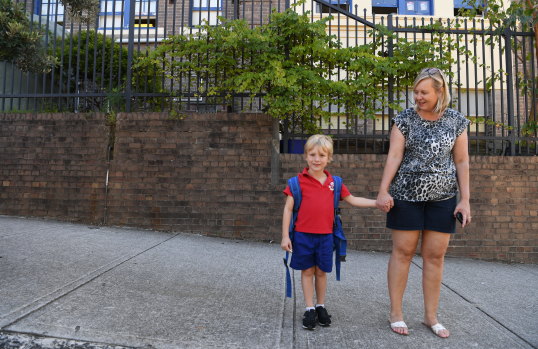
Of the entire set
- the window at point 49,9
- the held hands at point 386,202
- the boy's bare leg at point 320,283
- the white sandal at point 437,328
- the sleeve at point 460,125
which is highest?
the window at point 49,9

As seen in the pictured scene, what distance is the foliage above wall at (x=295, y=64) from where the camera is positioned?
5219 millimetres

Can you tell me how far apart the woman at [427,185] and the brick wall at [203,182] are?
2.76m

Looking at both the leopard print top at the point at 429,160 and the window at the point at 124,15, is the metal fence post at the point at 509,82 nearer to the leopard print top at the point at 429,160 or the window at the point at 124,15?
the leopard print top at the point at 429,160

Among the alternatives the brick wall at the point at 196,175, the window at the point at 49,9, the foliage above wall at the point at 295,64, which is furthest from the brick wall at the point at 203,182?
the window at the point at 49,9

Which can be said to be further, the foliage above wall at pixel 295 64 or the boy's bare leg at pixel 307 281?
the foliage above wall at pixel 295 64

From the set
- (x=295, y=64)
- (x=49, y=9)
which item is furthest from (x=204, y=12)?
(x=295, y=64)

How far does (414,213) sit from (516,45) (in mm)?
4928

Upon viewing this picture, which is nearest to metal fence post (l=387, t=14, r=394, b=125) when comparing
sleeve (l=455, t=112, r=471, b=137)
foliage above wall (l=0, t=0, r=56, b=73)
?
sleeve (l=455, t=112, r=471, b=137)

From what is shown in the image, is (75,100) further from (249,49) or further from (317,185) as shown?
(317,185)

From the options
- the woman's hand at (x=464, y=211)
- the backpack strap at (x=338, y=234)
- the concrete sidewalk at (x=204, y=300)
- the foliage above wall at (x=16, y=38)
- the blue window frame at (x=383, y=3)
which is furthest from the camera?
the blue window frame at (x=383, y=3)

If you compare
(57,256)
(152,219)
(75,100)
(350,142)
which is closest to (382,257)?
(350,142)

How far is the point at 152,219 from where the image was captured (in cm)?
563

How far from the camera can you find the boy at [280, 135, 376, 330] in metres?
2.67

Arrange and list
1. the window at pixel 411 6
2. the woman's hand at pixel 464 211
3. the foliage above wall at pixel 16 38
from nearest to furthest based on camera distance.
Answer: the woman's hand at pixel 464 211
the foliage above wall at pixel 16 38
the window at pixel 411 6
